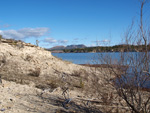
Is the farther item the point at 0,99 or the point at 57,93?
the point at 57,93

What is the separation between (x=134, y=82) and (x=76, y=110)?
2204mm

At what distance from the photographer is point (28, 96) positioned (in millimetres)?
6520

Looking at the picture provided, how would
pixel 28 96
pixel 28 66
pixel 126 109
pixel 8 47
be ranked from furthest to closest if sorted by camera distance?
pixel 8 47 < pixel 28 66 < pixel 28 96 < pixel 126 109

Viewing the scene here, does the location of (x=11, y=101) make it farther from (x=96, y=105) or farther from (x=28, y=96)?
(x=96, y=105)

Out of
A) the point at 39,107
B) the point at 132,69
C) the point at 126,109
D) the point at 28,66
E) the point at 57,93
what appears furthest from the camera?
the point at 28,66

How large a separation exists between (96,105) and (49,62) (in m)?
9.04

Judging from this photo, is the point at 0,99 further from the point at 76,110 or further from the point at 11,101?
the point at 76,110

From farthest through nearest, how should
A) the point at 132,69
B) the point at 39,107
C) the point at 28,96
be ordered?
1. the point at 28,96
2. the point at 39,107
3. the point at 132,69

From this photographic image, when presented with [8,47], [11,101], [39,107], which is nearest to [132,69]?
[39,107]

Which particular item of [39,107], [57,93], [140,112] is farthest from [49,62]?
[140,112]

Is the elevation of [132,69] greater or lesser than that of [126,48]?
lesser

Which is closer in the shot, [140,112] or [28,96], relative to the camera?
[140,112]

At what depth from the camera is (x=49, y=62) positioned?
15078mm

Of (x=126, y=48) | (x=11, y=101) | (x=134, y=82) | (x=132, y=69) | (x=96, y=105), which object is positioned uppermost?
(x=126, y=48)
